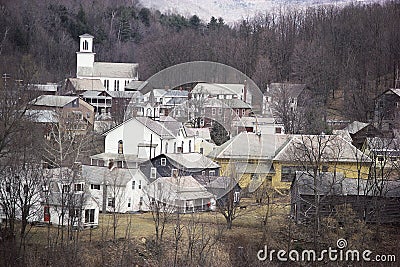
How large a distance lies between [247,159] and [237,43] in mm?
11098

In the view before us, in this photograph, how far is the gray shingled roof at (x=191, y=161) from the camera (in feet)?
31.4

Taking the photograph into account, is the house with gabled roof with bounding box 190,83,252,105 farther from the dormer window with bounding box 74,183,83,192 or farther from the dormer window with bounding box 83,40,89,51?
the dormer window with bounding box 83,40,89,51

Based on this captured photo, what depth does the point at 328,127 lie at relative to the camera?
13.1 m

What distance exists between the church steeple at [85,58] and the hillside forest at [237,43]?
720 mm

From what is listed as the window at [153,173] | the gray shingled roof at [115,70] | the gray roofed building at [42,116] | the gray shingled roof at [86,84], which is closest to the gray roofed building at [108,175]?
the window at [153,173]

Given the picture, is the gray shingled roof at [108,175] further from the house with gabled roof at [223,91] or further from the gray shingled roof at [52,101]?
the gray shingled roof at [52,101]

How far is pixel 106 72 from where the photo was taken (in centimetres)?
2138

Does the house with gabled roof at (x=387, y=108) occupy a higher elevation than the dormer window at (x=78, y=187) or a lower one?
higher

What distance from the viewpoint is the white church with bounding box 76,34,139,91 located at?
21069 mm

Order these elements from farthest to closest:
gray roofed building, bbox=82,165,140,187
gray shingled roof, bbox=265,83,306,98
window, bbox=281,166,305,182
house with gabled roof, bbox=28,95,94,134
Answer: gray shingled roof, bbox=265,83,306,98 < house with gabled roof, bbox=28,95,94,134 < window, bbox=281,166,305,182 < gray roofed building, bbox=82,165,140,187

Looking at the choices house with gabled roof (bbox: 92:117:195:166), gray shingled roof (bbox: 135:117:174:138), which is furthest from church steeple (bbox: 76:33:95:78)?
gray shingled roof (bbox: 135:117:174:138)

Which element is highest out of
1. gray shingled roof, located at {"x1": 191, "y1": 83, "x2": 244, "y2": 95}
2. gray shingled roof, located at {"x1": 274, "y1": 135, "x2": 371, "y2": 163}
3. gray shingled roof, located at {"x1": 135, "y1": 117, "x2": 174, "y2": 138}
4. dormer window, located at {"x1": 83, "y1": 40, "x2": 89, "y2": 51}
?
dormer window, located at {"x1": 83, "y1": 40, "x2": 89, "y2": 51}

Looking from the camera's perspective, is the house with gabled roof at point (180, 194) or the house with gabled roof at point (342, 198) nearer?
the house with gabled roof at point (342, 198)

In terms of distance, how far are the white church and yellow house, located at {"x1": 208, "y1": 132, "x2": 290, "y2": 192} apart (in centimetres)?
1056
